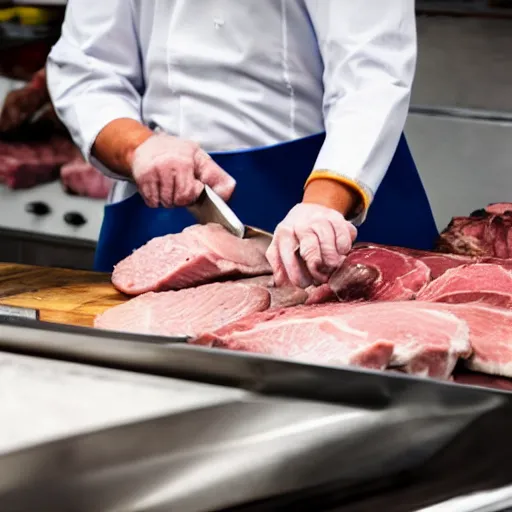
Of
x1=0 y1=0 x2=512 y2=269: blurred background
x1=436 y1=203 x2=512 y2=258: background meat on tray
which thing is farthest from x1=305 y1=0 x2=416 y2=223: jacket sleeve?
x1=0 y1=0 x2=512 y2=269: blurred background

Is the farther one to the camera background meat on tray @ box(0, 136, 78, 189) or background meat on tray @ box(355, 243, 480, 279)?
background meat on tray @ box(0, 136, 78, 189)

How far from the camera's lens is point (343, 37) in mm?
1450

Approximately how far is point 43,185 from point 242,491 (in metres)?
2.34

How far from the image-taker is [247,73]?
1.58 metres

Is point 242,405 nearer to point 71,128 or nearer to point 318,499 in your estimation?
point 318,499

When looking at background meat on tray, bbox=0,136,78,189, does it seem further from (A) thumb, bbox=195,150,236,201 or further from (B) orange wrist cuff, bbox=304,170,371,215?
(B) orange wrist cuff, bbox=304,170,371,215

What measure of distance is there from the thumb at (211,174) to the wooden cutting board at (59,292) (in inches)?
9.3

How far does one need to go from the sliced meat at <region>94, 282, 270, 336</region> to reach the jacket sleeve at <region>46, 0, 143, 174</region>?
39 cm

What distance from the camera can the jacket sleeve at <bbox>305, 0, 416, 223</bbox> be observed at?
4.60ft

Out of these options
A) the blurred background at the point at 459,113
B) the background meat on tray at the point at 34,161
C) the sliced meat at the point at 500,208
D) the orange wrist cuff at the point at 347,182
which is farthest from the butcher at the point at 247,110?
the background meat on tray at the point at 34,161

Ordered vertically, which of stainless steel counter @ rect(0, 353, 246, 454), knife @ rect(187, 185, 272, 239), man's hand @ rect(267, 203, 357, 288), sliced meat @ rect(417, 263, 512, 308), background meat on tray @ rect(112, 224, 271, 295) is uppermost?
stainless steel counter @ rect(0, 353, 246, 454)

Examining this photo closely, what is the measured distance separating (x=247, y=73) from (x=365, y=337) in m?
0.69

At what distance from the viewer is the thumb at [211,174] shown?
1.48 meters

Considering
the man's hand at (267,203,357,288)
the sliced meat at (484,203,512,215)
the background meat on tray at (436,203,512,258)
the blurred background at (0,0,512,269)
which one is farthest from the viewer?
the blurred background at (0,0,512,269)
